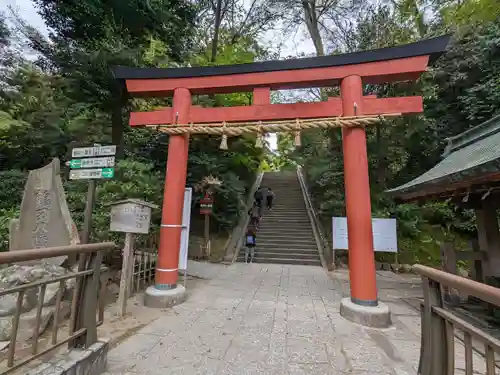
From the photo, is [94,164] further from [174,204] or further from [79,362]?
[79,362]

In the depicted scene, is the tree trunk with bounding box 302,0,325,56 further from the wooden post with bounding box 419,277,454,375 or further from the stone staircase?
the wooden post with bounding box 419,277,454,375

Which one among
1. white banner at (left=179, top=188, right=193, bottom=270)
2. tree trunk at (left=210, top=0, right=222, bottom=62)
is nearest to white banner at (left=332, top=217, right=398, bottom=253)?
white banner at (left=179, top=188, right=193, bottom=270)

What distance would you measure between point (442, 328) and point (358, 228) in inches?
95.0

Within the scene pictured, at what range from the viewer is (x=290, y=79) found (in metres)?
4.62

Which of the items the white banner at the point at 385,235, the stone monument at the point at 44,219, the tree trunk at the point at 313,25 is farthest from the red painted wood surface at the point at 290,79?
the tree trunk at the point at 313,25

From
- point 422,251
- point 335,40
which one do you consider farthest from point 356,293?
point 335,40

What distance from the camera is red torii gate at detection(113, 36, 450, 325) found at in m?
4.12

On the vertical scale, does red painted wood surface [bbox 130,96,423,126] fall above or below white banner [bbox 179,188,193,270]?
above

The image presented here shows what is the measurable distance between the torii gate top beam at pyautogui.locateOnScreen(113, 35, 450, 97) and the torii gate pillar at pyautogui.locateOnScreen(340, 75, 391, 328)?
28cm

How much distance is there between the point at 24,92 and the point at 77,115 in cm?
335

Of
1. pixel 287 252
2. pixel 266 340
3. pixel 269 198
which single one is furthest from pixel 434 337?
pixel 269 198

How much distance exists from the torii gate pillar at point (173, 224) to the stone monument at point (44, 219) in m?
1.35

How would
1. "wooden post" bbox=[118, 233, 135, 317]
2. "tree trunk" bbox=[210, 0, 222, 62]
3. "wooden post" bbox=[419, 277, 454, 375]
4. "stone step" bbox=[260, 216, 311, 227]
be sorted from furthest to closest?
"tree trunk" bbox=[210, 0, 222, 62]
"stone step" bbox=[260, 216, 311, 227]
"wooden post" bbox=[118, 233, 135, 317]
"wooden post" bbox=[419, 277, 454, 375]

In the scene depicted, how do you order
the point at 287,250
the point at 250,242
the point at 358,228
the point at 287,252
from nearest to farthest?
the point at 358,228
the point at 250,242
the point at 287,252
the point at 287,250
